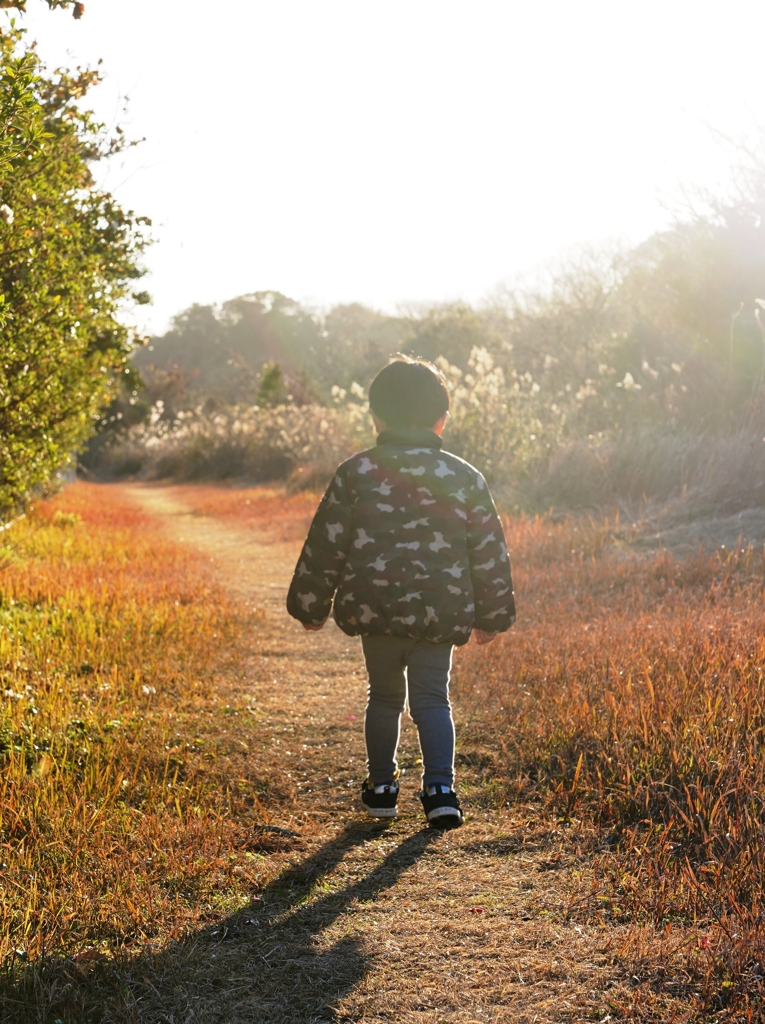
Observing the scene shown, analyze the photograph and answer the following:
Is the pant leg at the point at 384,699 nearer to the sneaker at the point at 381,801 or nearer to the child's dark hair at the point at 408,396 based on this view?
the sneaker at the point at 381,801

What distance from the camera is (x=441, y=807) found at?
344cm

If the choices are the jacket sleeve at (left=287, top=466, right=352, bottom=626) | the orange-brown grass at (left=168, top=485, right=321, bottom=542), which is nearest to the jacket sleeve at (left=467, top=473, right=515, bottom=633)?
the jacket sleeve at (left=287, top=466, right=352, bottom=626)

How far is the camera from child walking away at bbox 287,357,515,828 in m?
3.50

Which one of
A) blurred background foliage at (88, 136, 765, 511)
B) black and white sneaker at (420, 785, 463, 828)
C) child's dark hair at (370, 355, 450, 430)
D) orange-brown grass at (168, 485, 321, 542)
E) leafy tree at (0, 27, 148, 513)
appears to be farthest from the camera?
orange-brown grass at (168, 485, 321, 542)

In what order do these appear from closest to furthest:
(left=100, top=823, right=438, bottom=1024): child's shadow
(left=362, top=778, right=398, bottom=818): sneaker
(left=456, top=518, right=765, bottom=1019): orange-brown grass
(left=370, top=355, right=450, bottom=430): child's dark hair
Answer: (left=100, top=823, right=438, bottom=1024): child's shadow < (left=456, top=518, right=765, bottom=1019): orange-brown grass < (left=362, top=778, right=398, bottom=818): sneaker < (left=370, top=355, right=450, bottom=430): child's dark hair

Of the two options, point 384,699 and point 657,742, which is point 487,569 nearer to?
point 384,699

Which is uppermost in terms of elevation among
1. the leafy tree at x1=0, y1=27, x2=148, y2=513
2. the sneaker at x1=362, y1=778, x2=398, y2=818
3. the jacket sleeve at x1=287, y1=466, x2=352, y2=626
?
the leafy tree at x1=0, y1=27, x2=148, y2=513

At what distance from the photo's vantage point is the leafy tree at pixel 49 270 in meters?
4.83

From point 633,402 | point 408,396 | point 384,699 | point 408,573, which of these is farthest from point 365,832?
point 633,402

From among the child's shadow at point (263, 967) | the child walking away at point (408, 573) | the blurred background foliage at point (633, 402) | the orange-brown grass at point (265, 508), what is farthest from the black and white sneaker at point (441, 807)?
the orange-brown grass at point (265, 508)

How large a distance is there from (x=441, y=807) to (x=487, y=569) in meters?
0.91

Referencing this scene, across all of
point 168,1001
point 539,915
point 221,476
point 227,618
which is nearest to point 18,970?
point 168,1001

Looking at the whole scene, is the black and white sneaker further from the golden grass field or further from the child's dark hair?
the child's dark hair

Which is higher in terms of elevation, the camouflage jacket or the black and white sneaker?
the camouflage jacket
